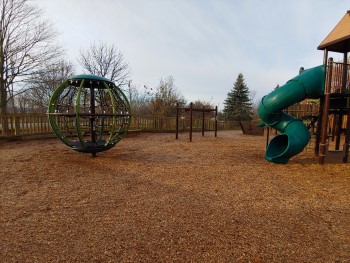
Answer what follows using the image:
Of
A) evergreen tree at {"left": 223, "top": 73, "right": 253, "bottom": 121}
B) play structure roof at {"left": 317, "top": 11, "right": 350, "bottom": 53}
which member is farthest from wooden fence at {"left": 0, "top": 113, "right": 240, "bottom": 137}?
play structure roof at {"left": 317, "top": 11, "right": 350, "bottom": 53}

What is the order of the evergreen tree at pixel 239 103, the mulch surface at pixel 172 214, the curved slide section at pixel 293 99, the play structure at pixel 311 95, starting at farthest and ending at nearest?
1. the evergreen tree at pixel 239 103
2. the curved slide section at pixel 293 99
3. the play structure at pixel 311 95
4. the mulch surface at pixel 172 214

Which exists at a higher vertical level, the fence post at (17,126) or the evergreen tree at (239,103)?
the evergreen tree at (239,103)

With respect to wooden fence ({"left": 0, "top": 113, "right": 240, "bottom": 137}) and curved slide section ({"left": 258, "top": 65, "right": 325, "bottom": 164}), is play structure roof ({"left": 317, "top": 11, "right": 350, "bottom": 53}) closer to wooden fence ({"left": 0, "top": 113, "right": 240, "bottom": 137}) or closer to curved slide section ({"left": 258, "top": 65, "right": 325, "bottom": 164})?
curved slide section ({"left": 258, "top": 65, "right": 325, "bottom": 164})

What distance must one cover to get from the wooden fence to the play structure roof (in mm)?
12639

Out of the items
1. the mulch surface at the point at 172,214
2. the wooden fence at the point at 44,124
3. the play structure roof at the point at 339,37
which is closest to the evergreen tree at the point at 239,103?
the wooden fence at the point at 44,124

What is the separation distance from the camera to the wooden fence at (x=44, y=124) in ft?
36.2

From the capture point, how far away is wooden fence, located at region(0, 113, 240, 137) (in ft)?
36.2

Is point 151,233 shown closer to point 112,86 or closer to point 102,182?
point 102,182

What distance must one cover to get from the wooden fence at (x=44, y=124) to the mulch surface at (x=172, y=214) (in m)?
6.37

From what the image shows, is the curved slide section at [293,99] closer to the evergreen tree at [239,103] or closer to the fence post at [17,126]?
the fence post at [17,126]

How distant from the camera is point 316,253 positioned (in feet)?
8.00

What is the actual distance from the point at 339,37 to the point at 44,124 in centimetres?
1482

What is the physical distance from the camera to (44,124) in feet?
40.9

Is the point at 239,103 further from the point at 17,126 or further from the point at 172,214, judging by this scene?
the point at 172,214
